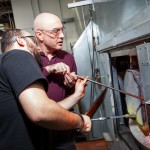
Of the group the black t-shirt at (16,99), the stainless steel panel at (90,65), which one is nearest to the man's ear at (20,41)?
the black t-shirt at (16,99)

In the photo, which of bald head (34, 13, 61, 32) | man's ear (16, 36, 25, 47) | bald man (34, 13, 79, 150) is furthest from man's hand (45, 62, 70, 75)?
man's ear (16, 36, 25, 47)

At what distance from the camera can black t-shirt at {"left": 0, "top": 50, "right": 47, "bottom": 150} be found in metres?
0.73

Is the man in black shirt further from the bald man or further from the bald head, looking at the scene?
the bald head

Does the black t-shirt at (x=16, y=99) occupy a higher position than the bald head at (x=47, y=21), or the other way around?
the bald head at (x=47, y=21)

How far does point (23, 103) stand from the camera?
723mm

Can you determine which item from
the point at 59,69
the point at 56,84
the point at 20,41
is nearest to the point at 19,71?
the point at 20,41

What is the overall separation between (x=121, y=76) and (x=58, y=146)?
61 centimetres

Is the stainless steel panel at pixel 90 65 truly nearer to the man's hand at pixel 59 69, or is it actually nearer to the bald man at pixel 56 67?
the bald man at pixel 56 67

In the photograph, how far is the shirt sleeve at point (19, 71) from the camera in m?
0.72

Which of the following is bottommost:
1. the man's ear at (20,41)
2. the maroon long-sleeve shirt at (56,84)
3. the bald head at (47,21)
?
the maroon long-sleeve shirt at (56,84)

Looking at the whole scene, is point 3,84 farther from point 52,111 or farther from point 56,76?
point 56,76

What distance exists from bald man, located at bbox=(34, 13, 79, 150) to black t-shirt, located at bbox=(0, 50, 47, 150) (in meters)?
0.42

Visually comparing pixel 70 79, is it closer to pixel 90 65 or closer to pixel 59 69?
pixel 59 69

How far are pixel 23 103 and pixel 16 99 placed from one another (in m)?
0.09
